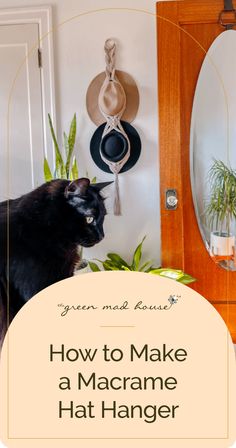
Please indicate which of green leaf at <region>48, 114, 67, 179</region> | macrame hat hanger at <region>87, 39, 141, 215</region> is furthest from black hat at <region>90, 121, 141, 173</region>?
green leaf at <region>48, 114, 67, 179</region>

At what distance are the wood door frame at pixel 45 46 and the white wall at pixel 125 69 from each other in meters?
0.03

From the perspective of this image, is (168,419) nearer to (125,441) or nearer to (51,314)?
(125,441)

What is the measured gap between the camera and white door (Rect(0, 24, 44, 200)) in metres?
1.34

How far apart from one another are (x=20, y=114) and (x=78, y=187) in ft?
1.66

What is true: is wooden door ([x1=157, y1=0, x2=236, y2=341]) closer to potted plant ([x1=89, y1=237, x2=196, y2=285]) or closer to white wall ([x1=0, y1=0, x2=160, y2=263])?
white wall ([x1=0, y1=0, x2=160, y2=263])

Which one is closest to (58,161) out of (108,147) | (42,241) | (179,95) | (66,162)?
(66,162)

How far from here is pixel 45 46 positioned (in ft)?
4.86

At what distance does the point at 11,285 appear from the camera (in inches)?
40.6

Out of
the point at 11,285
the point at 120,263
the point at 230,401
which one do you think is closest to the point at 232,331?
the point at 120,263

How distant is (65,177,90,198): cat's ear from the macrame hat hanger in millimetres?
318

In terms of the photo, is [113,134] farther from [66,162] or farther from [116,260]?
[116,260]

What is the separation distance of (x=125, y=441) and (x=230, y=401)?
223 millimetres

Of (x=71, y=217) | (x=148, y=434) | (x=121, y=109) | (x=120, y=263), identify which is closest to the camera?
(x=148, y=434)

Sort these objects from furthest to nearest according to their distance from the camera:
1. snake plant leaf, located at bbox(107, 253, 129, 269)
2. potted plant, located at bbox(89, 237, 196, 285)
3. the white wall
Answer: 1. the white wall
2. snake plant leaf, located at bbox(107, 253, 129, 269)
3. potted plant, located at bbox(89, 237, 196, 285)
